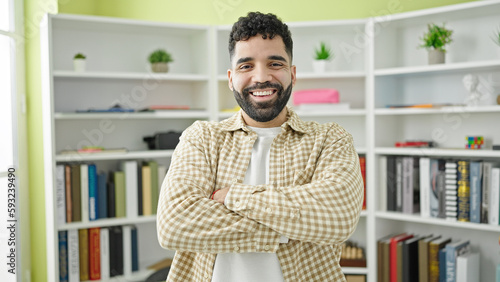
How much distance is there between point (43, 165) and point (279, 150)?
1893 millimetres

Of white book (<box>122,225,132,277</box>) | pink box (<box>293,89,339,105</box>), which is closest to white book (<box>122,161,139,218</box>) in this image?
white book (<box>122,225,132,277</box>)

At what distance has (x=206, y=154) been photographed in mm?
1398

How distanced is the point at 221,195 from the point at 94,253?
179cm

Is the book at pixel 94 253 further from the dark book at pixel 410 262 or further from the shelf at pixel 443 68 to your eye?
the shelf at pixel 443 68

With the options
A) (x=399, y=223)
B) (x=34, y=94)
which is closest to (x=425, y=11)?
(x=399, y=223)

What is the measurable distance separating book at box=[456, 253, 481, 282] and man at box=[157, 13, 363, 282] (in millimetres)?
1454

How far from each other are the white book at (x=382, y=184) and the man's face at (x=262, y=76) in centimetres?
165

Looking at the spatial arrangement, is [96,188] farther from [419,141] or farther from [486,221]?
[486,221]

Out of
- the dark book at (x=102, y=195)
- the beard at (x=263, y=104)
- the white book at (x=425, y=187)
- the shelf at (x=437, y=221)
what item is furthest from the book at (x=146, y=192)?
the beard at (x=263, y=104)

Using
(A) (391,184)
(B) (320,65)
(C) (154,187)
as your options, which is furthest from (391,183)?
(C) (154,187)

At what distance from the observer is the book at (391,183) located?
9.30 ft

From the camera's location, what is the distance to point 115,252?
290cm

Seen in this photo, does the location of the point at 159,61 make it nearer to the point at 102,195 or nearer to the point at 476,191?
the point at 102,195

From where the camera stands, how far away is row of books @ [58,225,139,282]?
2.75 meters
